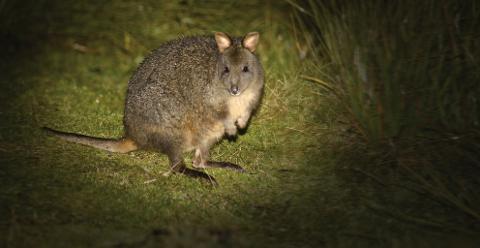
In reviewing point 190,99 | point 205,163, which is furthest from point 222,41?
point 205,163

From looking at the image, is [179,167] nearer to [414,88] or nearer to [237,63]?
[237,63]

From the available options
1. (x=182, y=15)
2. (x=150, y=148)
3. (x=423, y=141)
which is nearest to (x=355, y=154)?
(x=423, y=141)

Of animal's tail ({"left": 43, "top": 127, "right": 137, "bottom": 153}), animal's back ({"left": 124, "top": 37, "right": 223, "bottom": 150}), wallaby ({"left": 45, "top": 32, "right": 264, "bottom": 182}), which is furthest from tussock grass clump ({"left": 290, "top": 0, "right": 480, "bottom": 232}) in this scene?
animal's tail ({"left": 43, "top": 127, "right": 137, "bottom": 153})

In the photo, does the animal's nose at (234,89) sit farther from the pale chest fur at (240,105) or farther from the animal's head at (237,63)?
the pale chest fur at (240,105)

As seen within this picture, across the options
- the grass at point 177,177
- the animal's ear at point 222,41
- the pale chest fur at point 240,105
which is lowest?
the grass at point 177,177

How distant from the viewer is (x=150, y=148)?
496 centimetres

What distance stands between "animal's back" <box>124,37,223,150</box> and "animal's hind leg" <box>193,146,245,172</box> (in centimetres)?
12

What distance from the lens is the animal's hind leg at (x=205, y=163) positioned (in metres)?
4.99

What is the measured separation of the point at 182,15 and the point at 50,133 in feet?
10.9

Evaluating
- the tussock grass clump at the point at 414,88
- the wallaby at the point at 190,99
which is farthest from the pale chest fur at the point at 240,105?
the tussock grass clump at the point at 414,88

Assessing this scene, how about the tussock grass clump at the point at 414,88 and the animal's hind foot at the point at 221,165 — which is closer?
the tussock grass clump at the point at 414,88

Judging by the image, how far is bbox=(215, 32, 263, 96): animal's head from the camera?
190 inches

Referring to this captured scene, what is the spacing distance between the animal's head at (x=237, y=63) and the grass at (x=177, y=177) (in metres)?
0.67

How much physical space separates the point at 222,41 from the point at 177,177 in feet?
3.54
